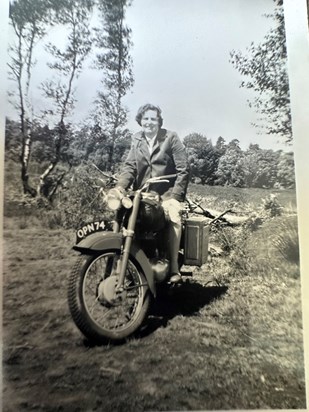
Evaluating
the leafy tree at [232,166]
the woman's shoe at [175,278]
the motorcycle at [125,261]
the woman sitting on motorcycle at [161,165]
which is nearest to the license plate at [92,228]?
the motorcycle at [125,261]

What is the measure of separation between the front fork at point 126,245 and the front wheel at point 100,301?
1cm

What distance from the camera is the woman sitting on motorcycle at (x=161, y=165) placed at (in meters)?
1.35

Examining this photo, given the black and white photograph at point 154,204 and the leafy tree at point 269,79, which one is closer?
the black and white photograph at point 154,204

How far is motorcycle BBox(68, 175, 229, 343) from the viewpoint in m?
1.23

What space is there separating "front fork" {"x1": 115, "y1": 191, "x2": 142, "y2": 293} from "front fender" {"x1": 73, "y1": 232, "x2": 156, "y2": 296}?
0.05 feet

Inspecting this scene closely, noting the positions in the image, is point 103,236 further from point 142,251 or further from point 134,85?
point 134,85

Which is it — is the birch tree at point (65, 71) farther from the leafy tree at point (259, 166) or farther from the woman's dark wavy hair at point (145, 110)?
the leafy tree at point (259, 166)

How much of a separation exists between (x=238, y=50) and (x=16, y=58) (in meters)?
0.66

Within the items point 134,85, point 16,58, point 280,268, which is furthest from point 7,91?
point 280,268

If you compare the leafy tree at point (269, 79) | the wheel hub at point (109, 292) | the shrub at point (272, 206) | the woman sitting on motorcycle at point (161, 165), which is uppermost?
the leafy tree at point (269, 79)

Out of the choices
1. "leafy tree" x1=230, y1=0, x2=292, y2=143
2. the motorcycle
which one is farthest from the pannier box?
"leafy tree" x1=230, y1=0, x2=292, y2=143

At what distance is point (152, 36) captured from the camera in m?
1.45

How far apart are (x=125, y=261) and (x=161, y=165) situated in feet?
0.99

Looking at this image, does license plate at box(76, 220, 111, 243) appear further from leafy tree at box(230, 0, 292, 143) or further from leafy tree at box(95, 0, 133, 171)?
leafy tree at box(230, 0, 292, 143)
